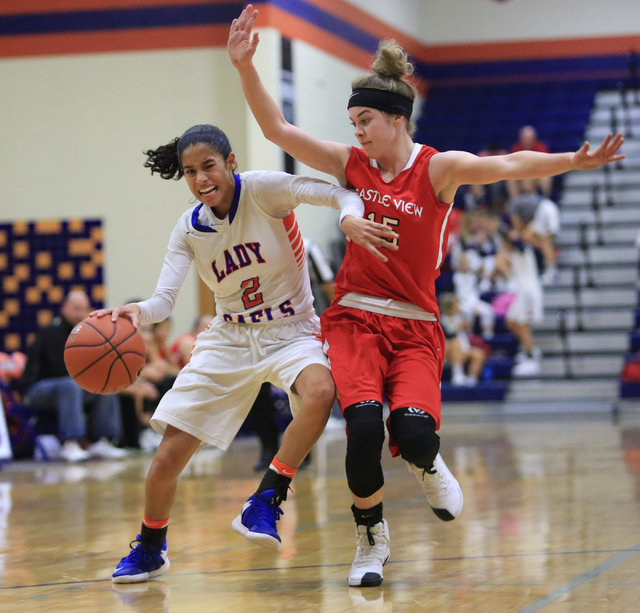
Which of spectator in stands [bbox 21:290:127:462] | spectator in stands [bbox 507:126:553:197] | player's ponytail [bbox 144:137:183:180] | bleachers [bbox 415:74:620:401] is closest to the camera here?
player's ponytail [bbox 144:137:183:180]

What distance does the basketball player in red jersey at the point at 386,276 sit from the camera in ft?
13.4

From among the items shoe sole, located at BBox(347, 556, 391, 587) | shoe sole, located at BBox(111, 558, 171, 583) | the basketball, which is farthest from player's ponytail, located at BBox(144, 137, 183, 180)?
shoe sole, located at BBox(347, 556, 391, 587)

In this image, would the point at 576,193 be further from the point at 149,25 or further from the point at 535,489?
the point at 535,489

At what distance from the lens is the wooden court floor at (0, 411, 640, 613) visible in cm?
394

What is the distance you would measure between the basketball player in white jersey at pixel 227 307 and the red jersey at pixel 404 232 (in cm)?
11

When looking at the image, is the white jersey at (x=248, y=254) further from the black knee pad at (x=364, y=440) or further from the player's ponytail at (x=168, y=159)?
the black knee pad at (x=364, y=440)

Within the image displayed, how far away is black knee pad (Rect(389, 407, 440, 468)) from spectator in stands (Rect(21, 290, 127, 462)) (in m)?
5.93

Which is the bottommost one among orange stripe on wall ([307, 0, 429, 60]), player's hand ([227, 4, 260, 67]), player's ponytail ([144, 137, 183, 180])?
player's ponytail ([144, 137, 183, 180])

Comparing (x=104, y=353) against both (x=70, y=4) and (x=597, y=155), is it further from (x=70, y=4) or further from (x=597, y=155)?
(x=70, y=4)

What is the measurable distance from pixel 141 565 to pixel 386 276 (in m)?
1.48

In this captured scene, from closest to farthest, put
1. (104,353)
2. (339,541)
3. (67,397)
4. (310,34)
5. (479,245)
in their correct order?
(104,353), (339,541), (67,397), (310,34), (479,245)

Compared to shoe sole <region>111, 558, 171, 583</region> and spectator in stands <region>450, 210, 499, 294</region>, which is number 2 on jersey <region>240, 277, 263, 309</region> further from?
spectator in stands <region>450, 210, 499, 294</region>

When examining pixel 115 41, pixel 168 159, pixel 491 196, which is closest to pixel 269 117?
pixel 168 159

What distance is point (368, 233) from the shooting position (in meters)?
3.98
